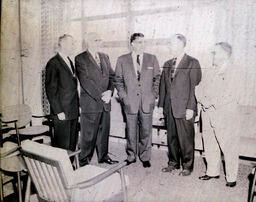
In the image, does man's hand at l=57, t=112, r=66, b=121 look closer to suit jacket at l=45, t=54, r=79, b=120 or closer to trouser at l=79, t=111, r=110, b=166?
suit jacket at l=45, t=54, r=79, b=120

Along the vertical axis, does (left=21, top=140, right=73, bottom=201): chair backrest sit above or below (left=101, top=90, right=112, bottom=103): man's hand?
below

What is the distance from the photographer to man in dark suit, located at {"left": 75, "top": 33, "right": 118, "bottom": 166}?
2.35 metres

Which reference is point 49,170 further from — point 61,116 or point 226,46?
point 226,46

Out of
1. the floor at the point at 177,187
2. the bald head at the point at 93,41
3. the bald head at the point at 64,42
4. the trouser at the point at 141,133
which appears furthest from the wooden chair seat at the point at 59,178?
the bald head at the point at 93,41

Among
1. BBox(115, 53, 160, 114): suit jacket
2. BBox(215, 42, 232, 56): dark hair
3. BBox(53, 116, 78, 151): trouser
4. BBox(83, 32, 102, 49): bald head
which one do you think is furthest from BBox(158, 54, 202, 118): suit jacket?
BBox(53, 116, 78, 151): trouser

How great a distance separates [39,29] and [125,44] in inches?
37.6

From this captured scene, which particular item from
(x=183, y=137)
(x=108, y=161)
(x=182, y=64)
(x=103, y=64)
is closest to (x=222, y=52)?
(x=182, y=64)

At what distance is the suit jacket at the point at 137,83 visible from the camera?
2385 mm

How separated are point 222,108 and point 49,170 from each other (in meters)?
1.45

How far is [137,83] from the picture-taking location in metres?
2.39

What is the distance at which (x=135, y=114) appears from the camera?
8.13 feet

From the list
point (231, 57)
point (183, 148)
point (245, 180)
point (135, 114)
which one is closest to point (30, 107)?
point (135, 114)

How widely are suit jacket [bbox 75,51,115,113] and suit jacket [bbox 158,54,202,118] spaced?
25.0 inches

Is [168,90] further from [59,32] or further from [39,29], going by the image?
[39,29]
